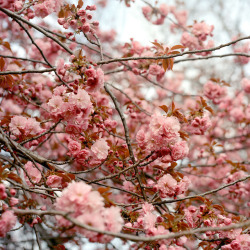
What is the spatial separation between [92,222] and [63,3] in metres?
1.70

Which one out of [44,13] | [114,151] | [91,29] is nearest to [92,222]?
[114,151]

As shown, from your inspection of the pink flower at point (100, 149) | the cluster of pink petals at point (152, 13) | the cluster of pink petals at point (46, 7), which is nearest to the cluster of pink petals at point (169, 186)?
the pink flower at point (100, 149)

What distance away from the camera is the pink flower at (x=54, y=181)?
145 centimetres

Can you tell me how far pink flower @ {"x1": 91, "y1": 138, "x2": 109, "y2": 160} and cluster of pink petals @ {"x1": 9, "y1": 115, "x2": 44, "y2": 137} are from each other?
451 mm

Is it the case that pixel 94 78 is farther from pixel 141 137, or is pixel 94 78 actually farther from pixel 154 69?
pixel 154 69

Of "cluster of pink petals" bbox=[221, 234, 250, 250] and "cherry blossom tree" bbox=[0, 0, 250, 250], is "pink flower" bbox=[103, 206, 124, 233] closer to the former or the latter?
"cherry blossom tree" bbox=[0, 0, 250, 250]

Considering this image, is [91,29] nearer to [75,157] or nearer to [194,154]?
[75,157]

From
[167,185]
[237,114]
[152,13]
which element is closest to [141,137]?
[167,185]

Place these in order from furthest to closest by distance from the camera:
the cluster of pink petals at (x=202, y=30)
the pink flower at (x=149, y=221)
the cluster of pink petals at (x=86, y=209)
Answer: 1. the cluster of pink petals at (x=202, y=30)
2. the pink flower at (x=149, y=221)
3. the cluster of pink petals at (x=86, y=209)

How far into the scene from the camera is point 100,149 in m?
1.72

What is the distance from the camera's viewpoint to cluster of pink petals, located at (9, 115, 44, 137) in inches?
70.8

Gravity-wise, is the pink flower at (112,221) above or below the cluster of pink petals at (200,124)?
below

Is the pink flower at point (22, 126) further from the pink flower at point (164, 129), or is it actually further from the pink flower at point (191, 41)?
the pink flower at point (191, 41)

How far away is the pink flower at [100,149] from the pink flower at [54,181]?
12.2 inches
